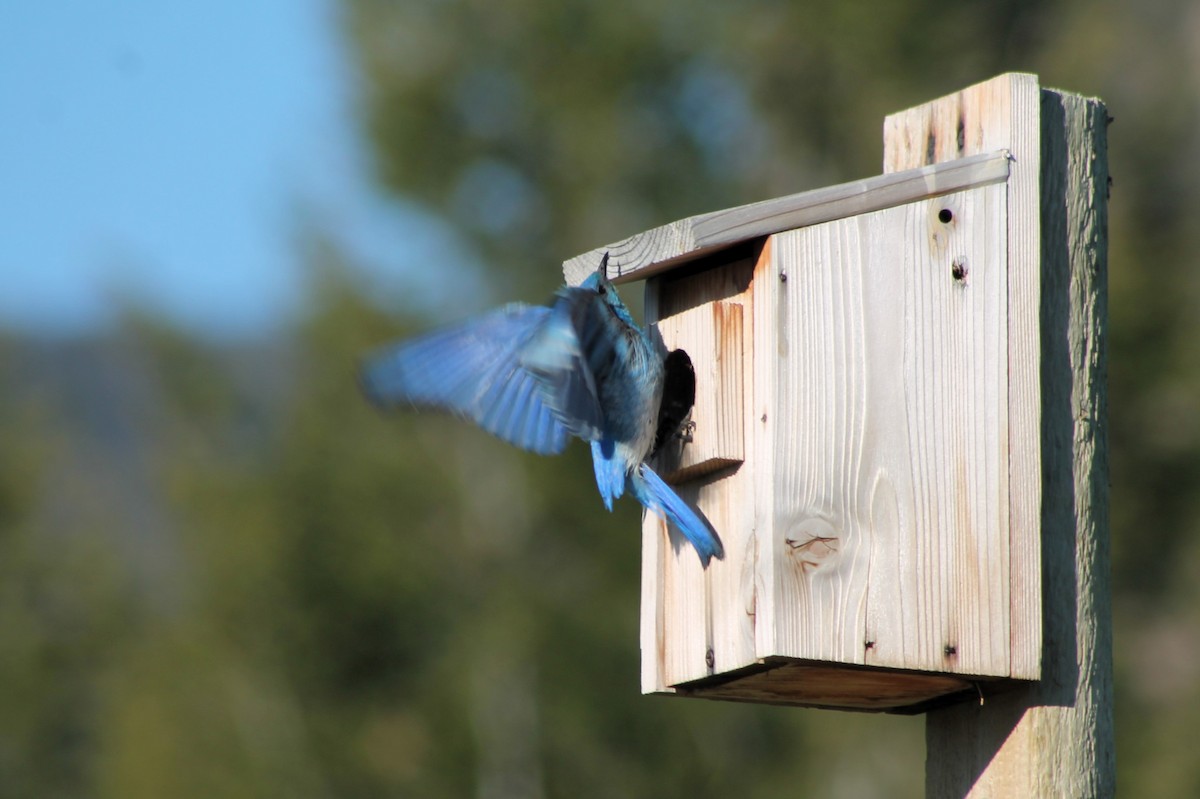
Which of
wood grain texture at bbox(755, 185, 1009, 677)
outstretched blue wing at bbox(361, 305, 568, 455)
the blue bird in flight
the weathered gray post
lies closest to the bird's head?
the blue bird in flight

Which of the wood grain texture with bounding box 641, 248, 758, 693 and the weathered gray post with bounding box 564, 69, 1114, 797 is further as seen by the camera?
the wood grain texture with bounding box 641, 248, 758, 693

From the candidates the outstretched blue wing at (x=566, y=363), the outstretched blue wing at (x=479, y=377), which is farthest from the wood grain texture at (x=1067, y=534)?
the outstretched blue wing at (x=479, y=377)

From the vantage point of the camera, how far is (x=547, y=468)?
441 inches

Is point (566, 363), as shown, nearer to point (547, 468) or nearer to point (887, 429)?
point (887, 429)

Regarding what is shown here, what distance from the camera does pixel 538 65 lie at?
11375 mm

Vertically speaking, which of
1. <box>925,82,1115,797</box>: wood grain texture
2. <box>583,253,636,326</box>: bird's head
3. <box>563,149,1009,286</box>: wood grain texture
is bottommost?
<box>925,82,1115,797</box>: wood grain texture

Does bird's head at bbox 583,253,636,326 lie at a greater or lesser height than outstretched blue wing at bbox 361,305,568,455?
greater

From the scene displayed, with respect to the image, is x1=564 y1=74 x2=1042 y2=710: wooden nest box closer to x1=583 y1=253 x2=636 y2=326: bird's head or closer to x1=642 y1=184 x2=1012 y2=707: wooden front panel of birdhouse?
x1=642 y1=184 x2=1012 y2=707: wooden front panel of birdhouse

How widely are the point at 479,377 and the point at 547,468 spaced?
7.78 metres

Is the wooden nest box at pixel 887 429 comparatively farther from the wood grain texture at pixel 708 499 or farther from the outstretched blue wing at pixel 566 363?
the outstretched blue wing at pixel 566 363

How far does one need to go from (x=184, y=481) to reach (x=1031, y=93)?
10714 mm

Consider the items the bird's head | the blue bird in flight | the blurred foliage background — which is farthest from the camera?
the blurred foliage background

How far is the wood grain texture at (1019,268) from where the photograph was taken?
9.36 ft

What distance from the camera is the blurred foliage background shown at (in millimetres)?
10266
